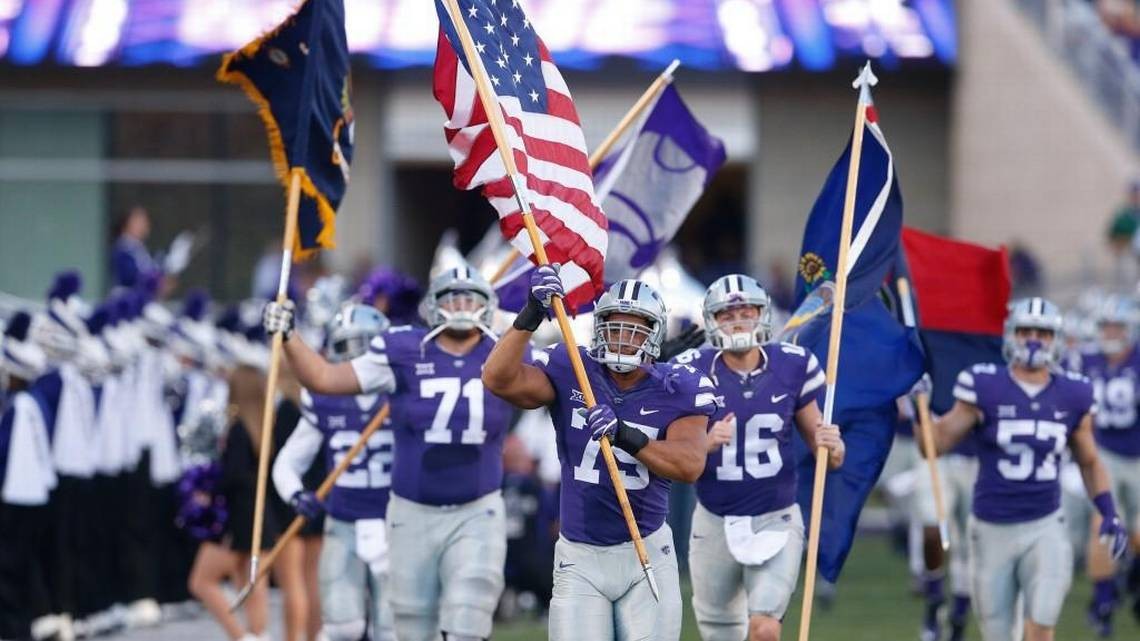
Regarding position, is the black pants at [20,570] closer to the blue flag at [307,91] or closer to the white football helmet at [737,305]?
the blue flag at [307,91]

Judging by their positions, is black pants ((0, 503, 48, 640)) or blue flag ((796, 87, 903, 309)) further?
black pants ((0, 503, 48, 640))

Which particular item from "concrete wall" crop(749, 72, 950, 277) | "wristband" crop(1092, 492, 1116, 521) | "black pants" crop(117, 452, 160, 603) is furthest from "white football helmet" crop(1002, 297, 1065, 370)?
"concrete wall" crop(749, 72, 950, 277)

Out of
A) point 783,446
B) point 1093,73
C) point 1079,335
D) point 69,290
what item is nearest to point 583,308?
point 783,446

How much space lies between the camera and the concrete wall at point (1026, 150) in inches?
1031

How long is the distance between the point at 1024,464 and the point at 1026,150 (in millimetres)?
16259

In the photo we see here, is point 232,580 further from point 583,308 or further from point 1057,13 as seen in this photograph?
point 1057,13

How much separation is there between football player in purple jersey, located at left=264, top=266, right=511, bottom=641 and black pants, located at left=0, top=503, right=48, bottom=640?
12.6 feet

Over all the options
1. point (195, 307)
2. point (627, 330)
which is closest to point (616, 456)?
point (627, 330)

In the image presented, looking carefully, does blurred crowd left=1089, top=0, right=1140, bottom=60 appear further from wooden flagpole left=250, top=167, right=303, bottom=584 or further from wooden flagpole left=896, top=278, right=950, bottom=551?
wooden flagpole left=250, top=167, right=303, bottom=584

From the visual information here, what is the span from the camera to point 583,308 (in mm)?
11469

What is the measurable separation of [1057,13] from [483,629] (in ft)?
59.7

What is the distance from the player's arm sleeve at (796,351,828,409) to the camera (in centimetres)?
1091

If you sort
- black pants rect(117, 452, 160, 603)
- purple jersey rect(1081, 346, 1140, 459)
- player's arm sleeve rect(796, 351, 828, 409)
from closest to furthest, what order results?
player's arm sleeve rect(796, 351, 828, 409) → black pants rect(117, 452, 160, 603) → purple jersey rect(1081, 346, 1140, 459)

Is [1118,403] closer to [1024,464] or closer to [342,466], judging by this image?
[1024,464]
